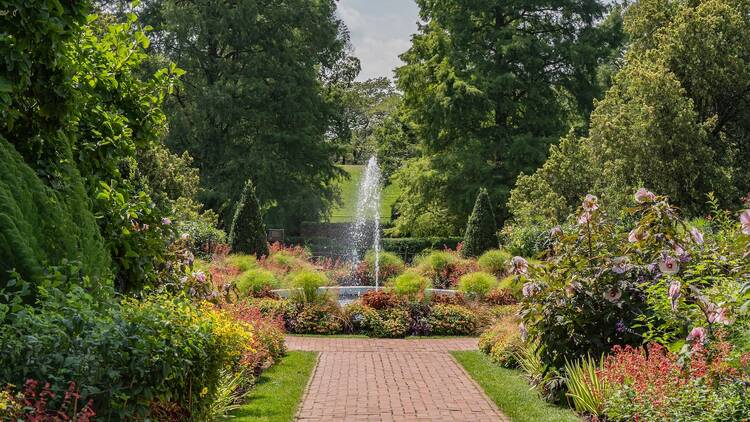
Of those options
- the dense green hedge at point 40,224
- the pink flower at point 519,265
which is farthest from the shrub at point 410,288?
the dense green hedge at point 40,224

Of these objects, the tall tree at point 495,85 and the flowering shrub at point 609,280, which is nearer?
the flowering shrub at point 609,280

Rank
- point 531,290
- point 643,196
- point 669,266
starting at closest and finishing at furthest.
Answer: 1. point 669,266
2. point 643,196
3. point 531,290

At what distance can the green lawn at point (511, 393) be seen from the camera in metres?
7.36

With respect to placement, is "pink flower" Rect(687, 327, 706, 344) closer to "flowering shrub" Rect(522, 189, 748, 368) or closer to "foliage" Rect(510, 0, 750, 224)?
"flowering shrub" Rect(522, 189, 748, 368)

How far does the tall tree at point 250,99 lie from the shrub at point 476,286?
19.4m

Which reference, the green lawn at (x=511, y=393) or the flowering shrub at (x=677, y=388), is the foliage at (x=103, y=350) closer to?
the flowering shrub at (x=677, y=388)

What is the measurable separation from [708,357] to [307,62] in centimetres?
3403

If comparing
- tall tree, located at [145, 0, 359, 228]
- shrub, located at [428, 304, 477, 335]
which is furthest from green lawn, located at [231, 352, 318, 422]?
tall tree, located at [145, 0, 359, 228]

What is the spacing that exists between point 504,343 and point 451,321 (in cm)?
370

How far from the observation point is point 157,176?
22.5 m

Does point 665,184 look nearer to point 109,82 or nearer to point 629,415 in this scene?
point 629,415

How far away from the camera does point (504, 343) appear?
10609 millimetres

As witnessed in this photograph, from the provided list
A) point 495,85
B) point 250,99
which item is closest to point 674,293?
point 495,85

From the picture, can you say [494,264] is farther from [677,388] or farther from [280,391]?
[677,388]
